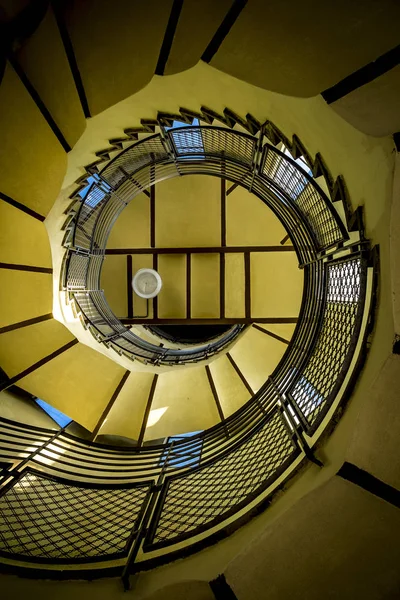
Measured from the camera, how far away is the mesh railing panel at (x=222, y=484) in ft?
9.07

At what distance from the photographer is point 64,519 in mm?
3346

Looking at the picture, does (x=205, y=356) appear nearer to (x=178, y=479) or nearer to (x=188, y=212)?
(x=178, y=479)

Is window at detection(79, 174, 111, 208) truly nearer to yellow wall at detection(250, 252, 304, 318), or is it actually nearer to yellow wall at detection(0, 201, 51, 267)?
yellow wall at detection(0, 201, 51, 267)

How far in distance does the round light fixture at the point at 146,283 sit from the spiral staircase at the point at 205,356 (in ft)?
3.01

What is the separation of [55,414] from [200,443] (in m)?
2.11

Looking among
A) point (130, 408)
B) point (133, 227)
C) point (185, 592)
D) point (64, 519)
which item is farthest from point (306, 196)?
point (133, 227)

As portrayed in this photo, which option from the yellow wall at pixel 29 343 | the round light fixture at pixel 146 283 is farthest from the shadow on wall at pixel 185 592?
the round light fixture at pixel 146 283

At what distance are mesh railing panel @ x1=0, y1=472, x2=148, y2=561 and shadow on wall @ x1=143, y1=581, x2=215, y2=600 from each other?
490mm

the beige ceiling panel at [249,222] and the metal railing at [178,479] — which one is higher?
the beige ceiling panel at [249,222]

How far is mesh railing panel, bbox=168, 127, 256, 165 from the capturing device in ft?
13.7

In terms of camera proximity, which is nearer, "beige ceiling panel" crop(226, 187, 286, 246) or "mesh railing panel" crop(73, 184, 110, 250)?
"mesh railing panel" crop(73, 184, 110, 250)

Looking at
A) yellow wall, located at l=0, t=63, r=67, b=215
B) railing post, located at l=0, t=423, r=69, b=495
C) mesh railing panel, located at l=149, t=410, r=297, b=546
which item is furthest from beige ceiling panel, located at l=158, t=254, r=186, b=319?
mesh railing panel, located at l=149, t=410, r=297, b=546

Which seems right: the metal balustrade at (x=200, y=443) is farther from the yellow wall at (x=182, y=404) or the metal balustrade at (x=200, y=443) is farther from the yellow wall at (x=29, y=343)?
the yellow wall at (x=29, y=343)

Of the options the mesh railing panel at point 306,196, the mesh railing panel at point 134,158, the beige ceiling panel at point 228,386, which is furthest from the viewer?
the beige ceiling panel at point 228,386
